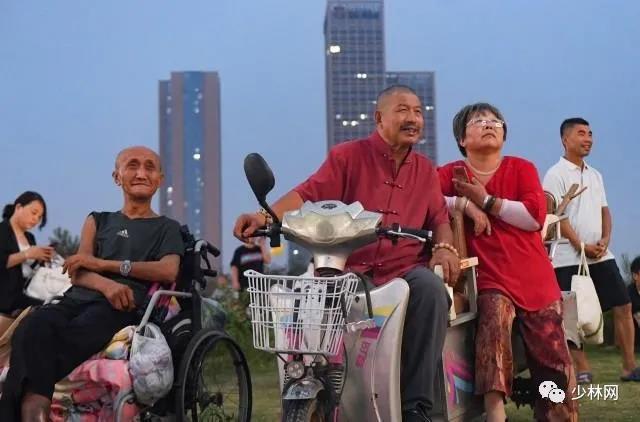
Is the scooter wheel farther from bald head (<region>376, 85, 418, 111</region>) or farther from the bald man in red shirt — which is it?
bald head (<region>376, 85, 418, 111</region>)

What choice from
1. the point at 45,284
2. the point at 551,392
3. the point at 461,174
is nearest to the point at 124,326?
the point at 461,174

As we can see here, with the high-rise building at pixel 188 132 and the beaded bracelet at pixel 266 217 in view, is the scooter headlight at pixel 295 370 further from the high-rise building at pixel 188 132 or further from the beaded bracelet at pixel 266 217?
the high-rise building at pixel 188 132

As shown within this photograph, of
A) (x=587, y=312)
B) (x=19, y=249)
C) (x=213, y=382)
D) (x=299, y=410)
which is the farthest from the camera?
(x=19, y=249)

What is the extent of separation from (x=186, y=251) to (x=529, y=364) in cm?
170

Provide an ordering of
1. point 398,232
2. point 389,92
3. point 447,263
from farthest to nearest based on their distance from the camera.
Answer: point 389,92, point 447,263, point 398,232

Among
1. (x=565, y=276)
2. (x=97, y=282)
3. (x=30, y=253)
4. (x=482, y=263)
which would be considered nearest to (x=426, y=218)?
(x=482, y=263)

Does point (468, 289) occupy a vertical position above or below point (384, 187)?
below

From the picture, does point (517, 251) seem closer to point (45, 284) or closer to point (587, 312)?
point (587, 312)

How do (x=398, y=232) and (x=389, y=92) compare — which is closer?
(x=398, y=232)

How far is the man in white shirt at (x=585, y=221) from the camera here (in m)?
5.68

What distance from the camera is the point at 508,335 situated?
144 inches

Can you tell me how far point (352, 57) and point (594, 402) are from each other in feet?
183

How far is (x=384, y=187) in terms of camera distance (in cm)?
348

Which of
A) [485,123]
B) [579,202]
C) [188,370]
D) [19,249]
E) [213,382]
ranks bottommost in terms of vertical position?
[213,382]
